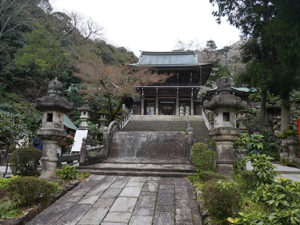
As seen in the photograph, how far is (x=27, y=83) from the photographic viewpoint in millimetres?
22359

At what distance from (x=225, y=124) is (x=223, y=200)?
8.50 feet

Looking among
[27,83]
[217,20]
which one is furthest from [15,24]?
[217,20]

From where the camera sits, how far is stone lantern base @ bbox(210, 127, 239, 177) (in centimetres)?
517

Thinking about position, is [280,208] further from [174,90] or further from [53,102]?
[174,90]

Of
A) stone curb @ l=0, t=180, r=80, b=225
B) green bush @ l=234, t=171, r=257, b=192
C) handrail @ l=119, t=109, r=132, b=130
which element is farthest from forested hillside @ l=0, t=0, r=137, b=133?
green bush @ l=234, t=171, r=257, b=192

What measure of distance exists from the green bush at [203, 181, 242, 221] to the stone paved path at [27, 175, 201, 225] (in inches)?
19.9

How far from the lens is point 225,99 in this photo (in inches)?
210

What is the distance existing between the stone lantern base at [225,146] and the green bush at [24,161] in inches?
201

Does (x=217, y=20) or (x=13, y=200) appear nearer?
(x=13, y=200)

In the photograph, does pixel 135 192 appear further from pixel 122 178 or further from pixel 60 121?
pixel 60 121

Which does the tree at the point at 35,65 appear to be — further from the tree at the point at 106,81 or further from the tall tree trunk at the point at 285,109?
the tall tree trunk at the point at 285,109

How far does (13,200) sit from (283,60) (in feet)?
41.3

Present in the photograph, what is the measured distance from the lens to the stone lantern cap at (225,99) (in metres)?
5.31

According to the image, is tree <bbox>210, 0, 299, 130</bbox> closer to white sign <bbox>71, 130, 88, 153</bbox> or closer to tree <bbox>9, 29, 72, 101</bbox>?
white sign <bbox>71, 130, 88, 153</bbox>
